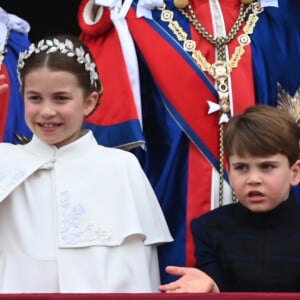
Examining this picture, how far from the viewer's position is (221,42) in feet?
7.89

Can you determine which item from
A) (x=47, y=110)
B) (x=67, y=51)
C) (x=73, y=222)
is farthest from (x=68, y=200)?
(x=67, y=51)

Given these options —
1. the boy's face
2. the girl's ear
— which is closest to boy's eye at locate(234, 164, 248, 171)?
the boy's face

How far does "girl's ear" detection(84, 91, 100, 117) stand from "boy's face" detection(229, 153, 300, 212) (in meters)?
0.36

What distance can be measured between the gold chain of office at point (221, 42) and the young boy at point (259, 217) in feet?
0.96

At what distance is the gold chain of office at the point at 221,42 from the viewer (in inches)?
93.4

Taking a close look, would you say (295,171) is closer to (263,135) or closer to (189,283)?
(263,135)

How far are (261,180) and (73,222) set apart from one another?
16.1 inches

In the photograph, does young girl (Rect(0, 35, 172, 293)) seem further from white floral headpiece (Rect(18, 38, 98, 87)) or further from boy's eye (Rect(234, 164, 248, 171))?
boy's eye (Rect(234, 164, 248, 171))

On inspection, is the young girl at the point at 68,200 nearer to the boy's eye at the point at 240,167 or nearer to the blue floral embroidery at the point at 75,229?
the blue floral embroidery at the point at 75,229

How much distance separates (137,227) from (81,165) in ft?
0.62

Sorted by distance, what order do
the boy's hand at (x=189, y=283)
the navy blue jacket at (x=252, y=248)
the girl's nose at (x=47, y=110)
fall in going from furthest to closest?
the girl's nose at (x=47, y=110) → the navy blue jacket at (x=252, y=248) → the boy's hand at (x=189, y=283)

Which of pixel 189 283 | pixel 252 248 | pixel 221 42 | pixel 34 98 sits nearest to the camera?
pixel 189 283

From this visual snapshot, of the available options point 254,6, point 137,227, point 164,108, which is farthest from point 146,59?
point 137,227

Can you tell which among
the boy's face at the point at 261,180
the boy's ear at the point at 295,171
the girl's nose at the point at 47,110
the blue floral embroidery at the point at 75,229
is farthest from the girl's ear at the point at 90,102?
the boy's ear at the point at 295,171
